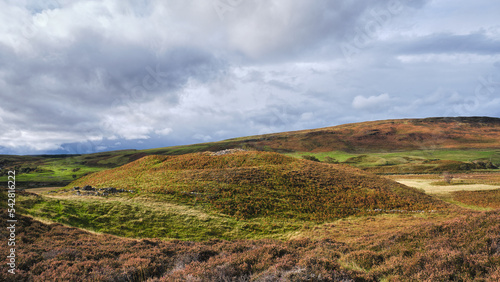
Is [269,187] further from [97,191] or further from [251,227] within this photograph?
[97,191]

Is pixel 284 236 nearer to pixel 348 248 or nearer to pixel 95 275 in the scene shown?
pixel 348 248

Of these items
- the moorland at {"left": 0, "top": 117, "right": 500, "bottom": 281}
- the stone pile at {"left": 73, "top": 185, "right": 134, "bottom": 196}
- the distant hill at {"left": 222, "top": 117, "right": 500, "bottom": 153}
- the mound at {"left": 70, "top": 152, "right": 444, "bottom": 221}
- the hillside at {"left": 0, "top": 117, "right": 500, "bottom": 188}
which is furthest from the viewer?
the distant hill at {"left": 222, "top": 117, "right": 500, "bottom": 153}

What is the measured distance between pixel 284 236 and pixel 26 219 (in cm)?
1738

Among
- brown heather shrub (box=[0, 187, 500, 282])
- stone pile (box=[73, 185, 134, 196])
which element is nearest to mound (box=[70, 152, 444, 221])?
stone pile (box=[73, 185, 134, 196])

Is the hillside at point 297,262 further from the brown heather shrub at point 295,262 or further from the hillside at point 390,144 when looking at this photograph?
the hillside at point 390,144

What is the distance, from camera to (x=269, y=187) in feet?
89.2

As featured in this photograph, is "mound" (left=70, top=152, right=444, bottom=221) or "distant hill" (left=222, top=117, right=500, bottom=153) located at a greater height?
"distant hill" (left=222, top=117, right=500, bottom=153)

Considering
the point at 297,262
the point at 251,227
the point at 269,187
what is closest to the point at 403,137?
the point at 269,187

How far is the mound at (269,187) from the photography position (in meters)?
23.6

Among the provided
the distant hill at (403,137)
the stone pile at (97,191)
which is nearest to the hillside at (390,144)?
the distant hill at (403,137)

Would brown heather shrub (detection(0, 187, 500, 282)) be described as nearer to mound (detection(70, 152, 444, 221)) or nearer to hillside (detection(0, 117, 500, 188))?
mound (detection(70, 152, 444, 221))

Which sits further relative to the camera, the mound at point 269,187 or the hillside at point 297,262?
the mound at point 269,187

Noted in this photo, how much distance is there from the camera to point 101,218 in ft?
65.8

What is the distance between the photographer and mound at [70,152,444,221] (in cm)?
2360
